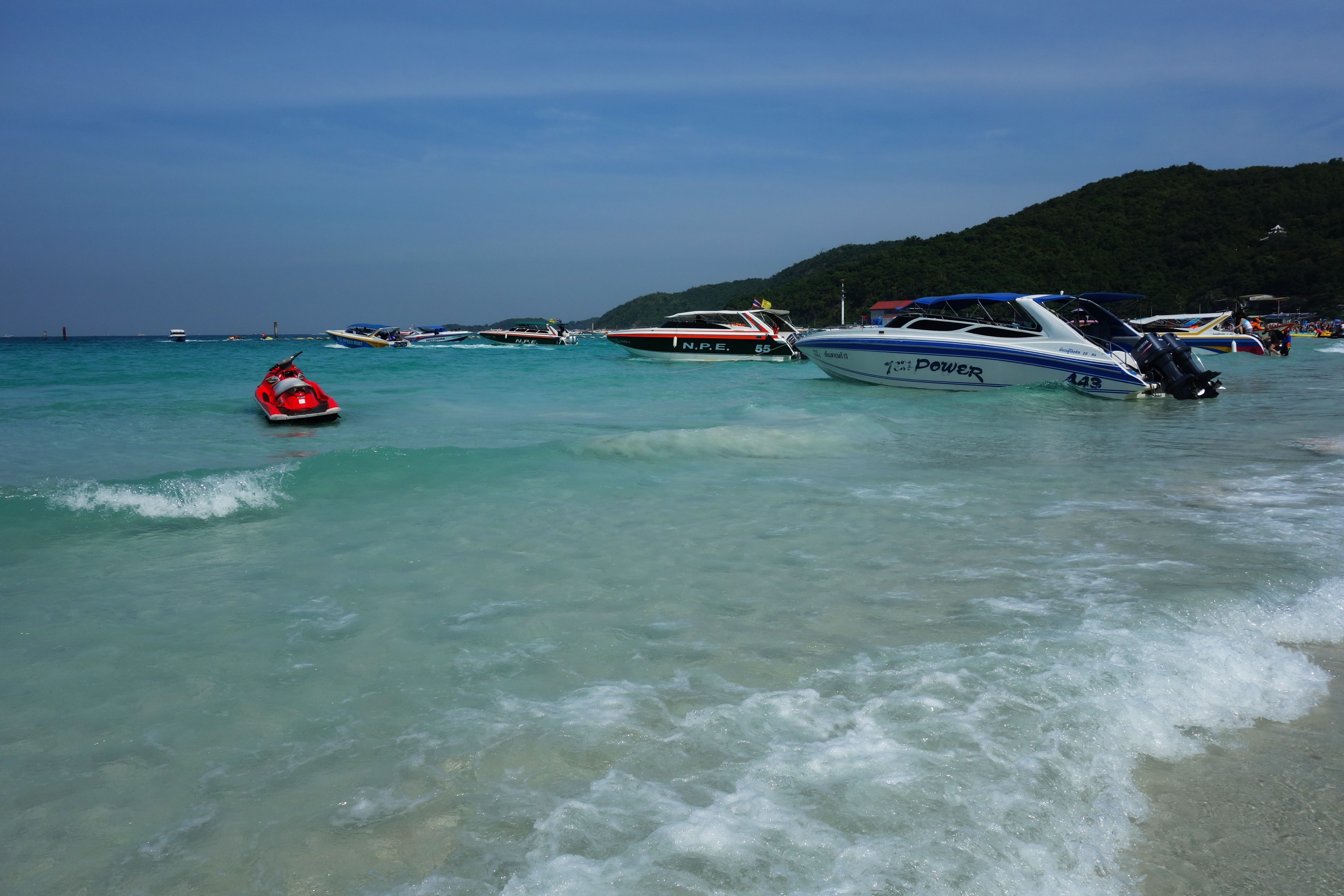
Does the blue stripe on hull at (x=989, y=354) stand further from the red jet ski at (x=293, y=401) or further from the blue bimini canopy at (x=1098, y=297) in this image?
the red jet ski at (x=293, y=401)

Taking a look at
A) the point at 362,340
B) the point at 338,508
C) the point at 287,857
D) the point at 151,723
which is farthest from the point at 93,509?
the point at 362,340

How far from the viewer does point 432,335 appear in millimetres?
68625

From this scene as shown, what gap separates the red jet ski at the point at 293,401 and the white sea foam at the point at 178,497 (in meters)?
5.72

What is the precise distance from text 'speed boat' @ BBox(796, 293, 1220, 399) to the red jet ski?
36.9ft

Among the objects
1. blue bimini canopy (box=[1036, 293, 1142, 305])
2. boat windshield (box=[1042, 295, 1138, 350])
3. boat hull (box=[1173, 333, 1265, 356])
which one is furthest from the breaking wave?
boat hull (box=[1173, 333, 1265, 356])

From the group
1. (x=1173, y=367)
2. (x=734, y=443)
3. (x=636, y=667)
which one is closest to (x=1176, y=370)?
(x=1173, y=367)

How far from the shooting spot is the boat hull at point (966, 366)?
49.7ft

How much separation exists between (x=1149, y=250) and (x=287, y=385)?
104 meters

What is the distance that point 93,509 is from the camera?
6.44m

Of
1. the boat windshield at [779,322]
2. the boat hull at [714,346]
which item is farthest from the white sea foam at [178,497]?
the boat windshield at [779,322]

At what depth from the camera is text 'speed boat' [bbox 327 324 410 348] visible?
59.2 meters

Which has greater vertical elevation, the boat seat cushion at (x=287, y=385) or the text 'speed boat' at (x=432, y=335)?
the text 'speed boat' at (x=432, y=335)

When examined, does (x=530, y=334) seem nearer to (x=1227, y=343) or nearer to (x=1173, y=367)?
(x=1227, y=343)

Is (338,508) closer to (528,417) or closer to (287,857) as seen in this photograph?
(287,857)
